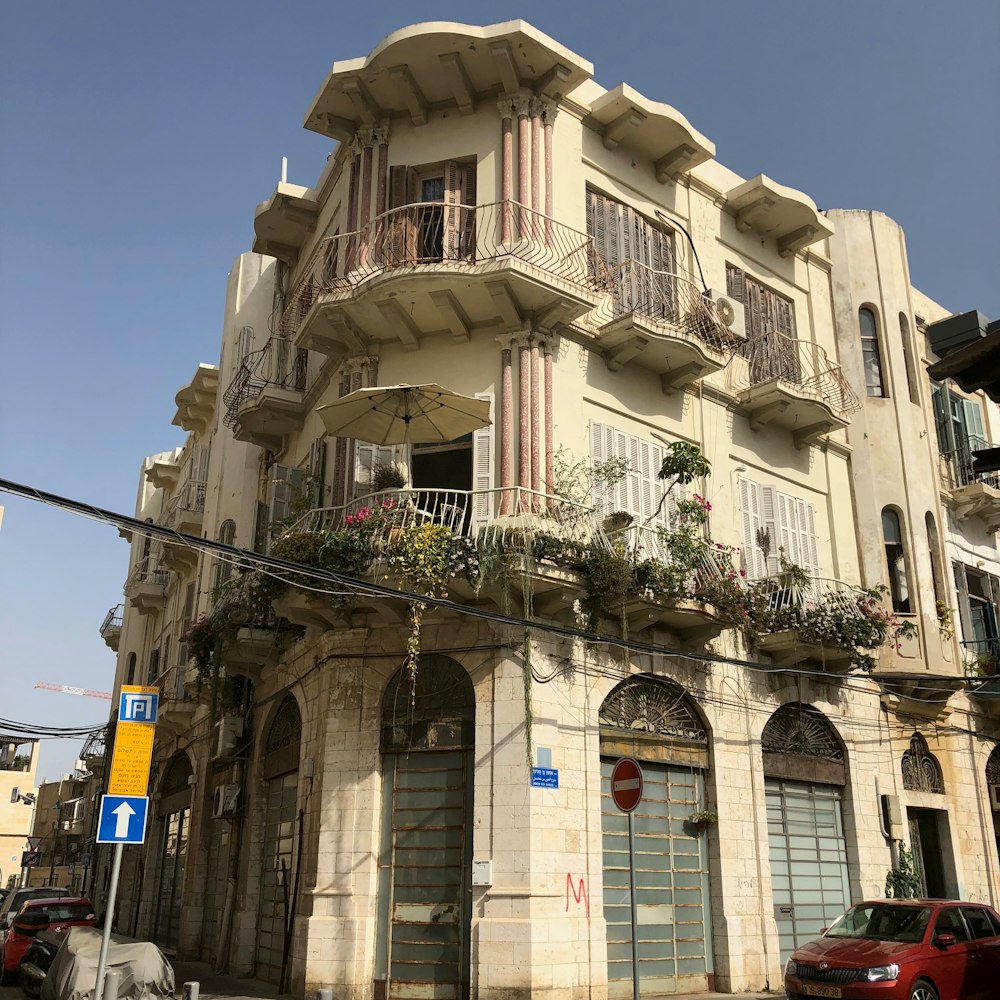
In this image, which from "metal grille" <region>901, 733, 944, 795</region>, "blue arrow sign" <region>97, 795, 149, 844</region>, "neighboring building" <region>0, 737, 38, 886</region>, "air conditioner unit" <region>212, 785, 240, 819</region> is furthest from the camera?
"neighboring building" <region>0, 737, 38, 886</region>

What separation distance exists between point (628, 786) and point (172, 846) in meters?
17.6

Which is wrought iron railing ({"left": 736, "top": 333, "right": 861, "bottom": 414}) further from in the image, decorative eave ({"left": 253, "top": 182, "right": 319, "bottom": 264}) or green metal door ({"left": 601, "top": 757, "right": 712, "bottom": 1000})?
decorative eave ({"left": 253, "top": 182, "right": 319, "bottom": 264})

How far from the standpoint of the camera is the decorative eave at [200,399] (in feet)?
96.0

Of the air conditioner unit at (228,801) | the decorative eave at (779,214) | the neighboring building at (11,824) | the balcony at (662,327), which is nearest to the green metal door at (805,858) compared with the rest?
the balcony at (662,327)

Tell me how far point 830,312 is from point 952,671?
27.6 feet

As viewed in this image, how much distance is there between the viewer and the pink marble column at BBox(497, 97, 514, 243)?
16.7 metres

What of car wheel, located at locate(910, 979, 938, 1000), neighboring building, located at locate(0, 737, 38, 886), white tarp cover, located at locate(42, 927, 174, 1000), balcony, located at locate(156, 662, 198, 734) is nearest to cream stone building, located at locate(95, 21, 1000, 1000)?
balcony, located at locate(156, 662, 198, 734)

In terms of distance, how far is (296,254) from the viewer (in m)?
22.6

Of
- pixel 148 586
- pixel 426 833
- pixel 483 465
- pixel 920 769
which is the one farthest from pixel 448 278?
pixel 148 586

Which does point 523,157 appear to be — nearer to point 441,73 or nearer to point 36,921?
point 441,73

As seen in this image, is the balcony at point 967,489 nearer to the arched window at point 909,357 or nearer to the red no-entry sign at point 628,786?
the arched window at point 909,357

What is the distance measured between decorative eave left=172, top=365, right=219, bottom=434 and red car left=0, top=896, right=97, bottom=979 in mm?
14487

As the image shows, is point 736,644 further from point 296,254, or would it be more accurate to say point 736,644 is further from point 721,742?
point 296,254

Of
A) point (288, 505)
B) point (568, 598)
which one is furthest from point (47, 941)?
point (568, 598)
